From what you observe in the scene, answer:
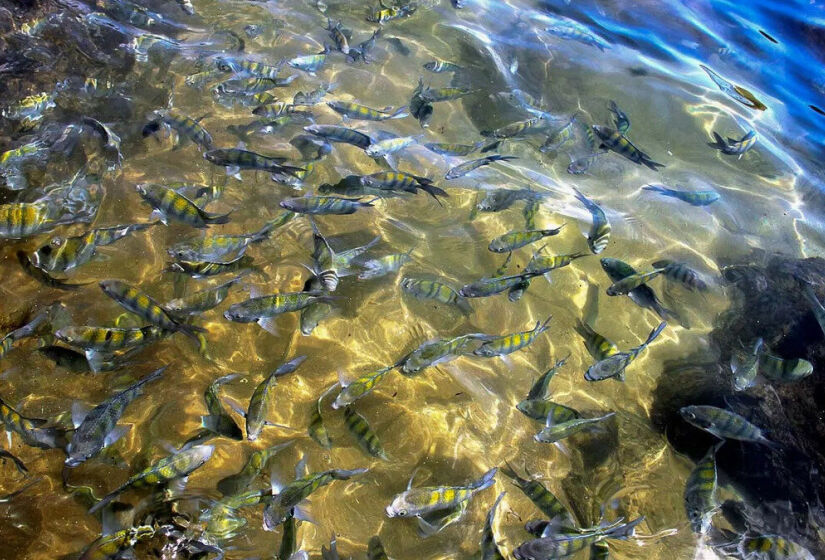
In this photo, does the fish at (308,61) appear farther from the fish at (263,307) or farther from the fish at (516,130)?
the fish at (263,307)

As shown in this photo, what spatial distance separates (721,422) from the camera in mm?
4137

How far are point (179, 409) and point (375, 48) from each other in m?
7.96

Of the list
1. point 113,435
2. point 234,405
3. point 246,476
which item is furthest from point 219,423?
point 113,435

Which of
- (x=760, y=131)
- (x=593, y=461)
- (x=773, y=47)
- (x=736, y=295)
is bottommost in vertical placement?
(x=593, y=461)

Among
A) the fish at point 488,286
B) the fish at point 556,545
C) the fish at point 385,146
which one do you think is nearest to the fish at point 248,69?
the fish at point 385,146

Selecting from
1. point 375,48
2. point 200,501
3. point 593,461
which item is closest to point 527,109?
point 375,48

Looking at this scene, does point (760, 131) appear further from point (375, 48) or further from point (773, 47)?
point (375, 48)

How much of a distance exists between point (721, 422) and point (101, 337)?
5.04 m

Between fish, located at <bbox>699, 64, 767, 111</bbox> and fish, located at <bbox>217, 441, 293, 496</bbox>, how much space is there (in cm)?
1177

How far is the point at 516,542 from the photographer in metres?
3.97

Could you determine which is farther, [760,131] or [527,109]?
[760,131]

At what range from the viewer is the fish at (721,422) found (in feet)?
13.4

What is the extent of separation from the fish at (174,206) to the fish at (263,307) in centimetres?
78

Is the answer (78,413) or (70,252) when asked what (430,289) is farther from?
(70,252)
